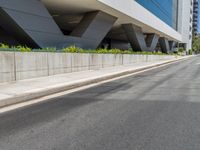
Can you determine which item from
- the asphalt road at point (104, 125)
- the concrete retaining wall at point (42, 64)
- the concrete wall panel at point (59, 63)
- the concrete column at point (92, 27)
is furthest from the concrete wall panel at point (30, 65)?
the concrete column at point (92, 27)

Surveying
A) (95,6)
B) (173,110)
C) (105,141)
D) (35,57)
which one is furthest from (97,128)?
(95,6)

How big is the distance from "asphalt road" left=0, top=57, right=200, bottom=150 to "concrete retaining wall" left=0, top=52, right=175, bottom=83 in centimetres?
367

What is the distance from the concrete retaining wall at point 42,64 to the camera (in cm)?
1072

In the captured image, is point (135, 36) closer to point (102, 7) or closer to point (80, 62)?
point (102, 7)

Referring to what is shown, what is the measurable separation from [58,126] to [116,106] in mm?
2376

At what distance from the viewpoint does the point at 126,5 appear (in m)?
25.8

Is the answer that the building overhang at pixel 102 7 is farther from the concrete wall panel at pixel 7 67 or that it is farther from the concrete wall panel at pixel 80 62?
the concrete wall panel at pixel 7 67

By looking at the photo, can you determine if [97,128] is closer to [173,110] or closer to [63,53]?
[173,110]

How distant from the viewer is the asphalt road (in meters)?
4.38

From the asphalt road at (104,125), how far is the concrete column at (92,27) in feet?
49.7

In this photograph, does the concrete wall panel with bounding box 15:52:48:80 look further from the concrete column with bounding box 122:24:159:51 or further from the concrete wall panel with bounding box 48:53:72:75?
the concrete column with bounding box 122:24:159:51

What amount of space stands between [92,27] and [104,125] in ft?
61.9

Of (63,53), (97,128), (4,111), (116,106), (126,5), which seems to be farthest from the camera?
(126,5)

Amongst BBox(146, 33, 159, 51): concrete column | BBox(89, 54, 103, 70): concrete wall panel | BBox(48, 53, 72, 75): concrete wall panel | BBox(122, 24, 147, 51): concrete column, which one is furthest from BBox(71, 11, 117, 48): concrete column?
BBox(146, 33, 159, 51): concrete column
